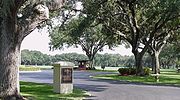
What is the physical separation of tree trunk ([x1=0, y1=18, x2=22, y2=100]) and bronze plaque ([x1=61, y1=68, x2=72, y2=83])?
4.44m

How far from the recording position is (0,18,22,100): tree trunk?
46.8 feet

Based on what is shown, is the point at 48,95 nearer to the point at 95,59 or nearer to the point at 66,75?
the point at 66,75

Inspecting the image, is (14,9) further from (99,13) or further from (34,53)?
(34,53)

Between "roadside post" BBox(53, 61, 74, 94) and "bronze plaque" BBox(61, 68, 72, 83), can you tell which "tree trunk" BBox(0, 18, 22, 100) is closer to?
"roadside post" BBox(53, 61, 74, 94)

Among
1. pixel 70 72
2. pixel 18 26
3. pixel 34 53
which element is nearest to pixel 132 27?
pixel 70 72

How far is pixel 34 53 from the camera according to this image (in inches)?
4970

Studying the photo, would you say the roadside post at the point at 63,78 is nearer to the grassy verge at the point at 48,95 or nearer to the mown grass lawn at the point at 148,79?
the grassy verge at the point at 48,95

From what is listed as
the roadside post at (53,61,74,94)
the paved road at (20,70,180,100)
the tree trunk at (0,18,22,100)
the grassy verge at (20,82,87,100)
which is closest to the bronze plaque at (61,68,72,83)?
the roadside post at (53,61,74,94)

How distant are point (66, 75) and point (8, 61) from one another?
498cm

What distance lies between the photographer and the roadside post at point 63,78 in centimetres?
1828

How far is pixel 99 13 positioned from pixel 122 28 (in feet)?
30.2

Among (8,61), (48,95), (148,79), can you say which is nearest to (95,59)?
(148,79)

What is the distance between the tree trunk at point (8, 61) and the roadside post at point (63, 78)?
4148 mm

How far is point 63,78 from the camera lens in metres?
18.6
